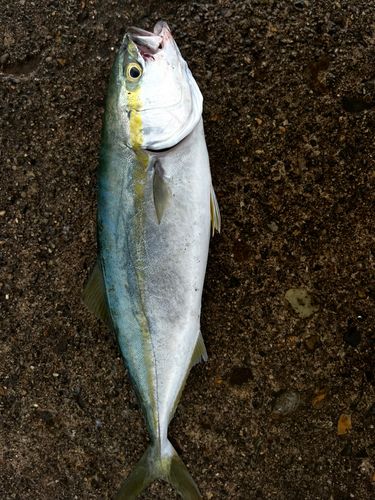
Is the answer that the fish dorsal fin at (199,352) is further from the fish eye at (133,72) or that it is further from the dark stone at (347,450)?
the fish eye at (133,72)

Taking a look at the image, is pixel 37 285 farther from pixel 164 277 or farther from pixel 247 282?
pixel 247 282

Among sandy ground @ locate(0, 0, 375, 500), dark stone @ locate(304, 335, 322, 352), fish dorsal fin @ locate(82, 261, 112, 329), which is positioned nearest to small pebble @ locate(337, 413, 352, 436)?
sandy ground @ locate(0, 0, 375, 500)

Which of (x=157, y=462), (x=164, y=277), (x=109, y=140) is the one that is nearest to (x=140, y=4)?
(x=109, y=140)

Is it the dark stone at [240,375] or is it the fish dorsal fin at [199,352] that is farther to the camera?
the dark stone at [240,375]

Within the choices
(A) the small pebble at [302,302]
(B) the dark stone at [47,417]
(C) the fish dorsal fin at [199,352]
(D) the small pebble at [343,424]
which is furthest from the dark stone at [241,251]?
(B) the dark stone at [47,417]

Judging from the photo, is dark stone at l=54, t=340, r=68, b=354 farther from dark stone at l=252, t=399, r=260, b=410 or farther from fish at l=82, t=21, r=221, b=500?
dark stone at l=252, t=399, r=260, b=410

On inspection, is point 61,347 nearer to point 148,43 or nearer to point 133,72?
point 133,72
